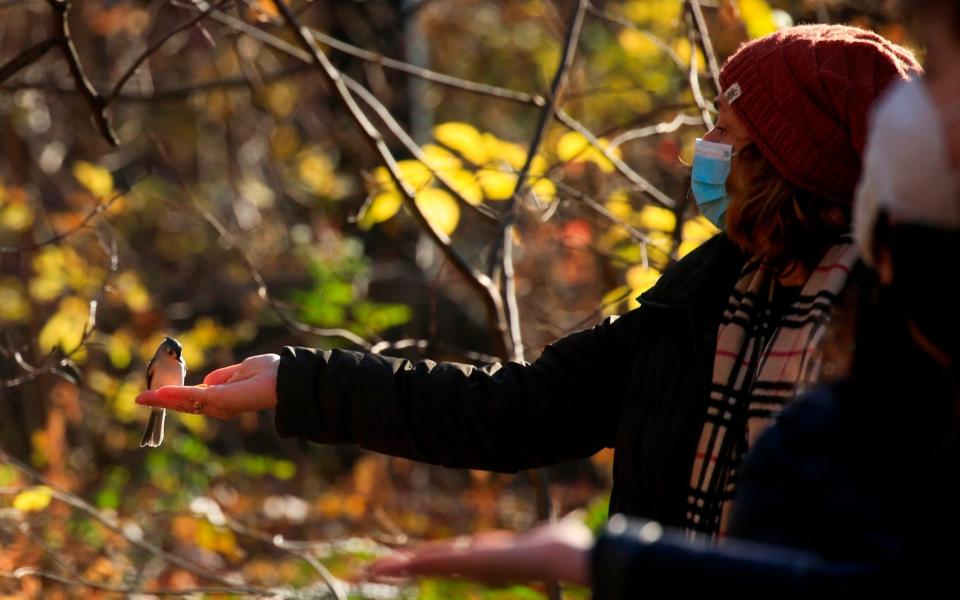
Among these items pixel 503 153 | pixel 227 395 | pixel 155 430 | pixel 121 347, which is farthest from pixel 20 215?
pixel 227 395

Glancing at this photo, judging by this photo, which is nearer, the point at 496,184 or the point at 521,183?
the point at 521,183

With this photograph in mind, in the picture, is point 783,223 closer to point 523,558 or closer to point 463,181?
point 523,558

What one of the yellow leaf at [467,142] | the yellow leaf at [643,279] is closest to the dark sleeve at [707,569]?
the yellow leaf at [643,279]

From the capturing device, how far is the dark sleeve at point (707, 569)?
43.3 inches

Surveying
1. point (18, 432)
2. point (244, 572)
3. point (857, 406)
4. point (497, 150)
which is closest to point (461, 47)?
point (18, 432)

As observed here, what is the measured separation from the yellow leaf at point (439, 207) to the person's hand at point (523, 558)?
2.13 m

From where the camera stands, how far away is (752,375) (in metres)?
1.81

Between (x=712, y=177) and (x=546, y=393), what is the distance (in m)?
0.45

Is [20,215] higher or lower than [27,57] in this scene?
higher

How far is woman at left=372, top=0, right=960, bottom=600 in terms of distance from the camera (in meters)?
1.10

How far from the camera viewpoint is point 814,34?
1.92m

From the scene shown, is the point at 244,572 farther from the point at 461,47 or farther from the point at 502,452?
the point at 461,47

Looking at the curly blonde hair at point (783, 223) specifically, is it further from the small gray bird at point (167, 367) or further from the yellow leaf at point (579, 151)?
the yellow leaf at point (579, 151)

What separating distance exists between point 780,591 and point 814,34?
1.09 meters
